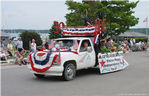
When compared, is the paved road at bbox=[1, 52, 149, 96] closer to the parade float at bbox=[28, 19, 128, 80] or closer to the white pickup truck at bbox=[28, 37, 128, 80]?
the white pickup truck at bbox=[28, 37, 128, 80]

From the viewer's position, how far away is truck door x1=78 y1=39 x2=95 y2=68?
9174 mm

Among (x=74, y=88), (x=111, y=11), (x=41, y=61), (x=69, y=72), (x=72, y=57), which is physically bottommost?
(x=74, y=88)

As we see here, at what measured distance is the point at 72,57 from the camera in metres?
8.58

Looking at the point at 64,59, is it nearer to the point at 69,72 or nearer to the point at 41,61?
the point at 69,72

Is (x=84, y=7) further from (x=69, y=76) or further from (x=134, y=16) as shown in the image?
(x=69, y=76)

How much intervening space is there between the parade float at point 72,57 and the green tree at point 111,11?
794 inches

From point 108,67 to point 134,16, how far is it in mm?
25349

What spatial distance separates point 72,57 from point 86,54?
1072mm

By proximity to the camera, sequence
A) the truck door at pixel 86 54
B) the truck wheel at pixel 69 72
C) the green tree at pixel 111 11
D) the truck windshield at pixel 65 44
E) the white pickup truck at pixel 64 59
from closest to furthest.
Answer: the white pickup truck at pixel 64 59 → the truck wheel at pixel 69 72 → the truck door at pixel 86 54 → the truck windshield at pixel 65 44 → the green tree at pixel 111 11

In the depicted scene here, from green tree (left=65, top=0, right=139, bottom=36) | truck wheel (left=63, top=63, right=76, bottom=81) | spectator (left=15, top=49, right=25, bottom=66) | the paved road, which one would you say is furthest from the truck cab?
green tree (left=65, top=0, right=139, bottom=36)

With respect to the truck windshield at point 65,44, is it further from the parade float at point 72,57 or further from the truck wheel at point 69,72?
the truck wheel at point 69,72

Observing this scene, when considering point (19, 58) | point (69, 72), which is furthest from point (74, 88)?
point (19, 58)

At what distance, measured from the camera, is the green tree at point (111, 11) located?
103ft

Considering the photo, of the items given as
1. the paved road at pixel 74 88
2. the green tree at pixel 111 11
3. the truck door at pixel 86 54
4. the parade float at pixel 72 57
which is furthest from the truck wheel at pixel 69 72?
the green tree at pixel 111 11
